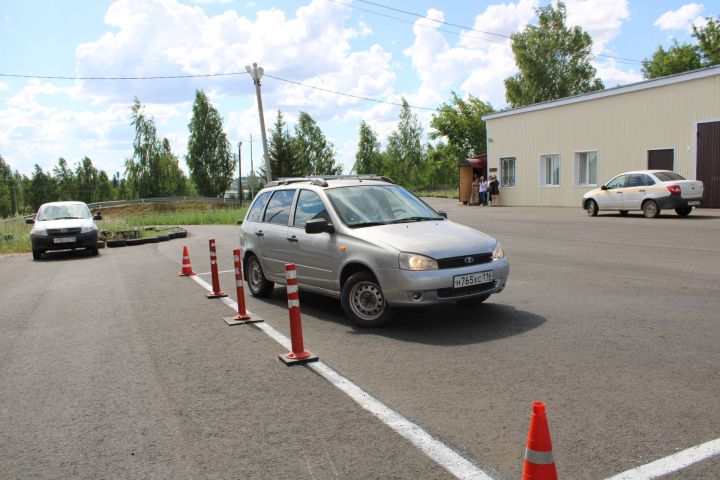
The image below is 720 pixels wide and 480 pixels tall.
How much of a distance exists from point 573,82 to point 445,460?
5560 cm

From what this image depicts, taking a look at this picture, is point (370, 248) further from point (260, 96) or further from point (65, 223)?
point (260, 96)

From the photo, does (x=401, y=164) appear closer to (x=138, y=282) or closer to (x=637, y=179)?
(x=637, y=179)

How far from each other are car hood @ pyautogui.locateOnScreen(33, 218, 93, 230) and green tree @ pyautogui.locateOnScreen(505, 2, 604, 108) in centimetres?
4418

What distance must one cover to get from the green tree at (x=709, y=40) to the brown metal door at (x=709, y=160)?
30.6 meters

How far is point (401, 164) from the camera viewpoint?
75688 mm

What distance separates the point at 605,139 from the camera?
2788cm

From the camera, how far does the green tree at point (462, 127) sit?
5444 cm

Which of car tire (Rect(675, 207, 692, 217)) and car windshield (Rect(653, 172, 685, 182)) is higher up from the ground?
car windshield (Rect(653, 172, 685, 182))

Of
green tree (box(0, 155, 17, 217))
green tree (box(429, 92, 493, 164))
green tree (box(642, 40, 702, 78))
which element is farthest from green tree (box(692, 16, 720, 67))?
green tree (box(0, 155, 17, 217))

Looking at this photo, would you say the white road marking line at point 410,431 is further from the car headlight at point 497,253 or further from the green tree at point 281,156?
the green tree at point 281,156

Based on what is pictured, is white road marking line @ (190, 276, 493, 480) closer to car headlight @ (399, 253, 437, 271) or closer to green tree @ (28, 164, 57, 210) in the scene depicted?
car headlight @ (399, 253, 437, 271)

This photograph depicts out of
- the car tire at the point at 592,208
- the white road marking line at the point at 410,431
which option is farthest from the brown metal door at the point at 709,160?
the white road marking line at the point at 410,431

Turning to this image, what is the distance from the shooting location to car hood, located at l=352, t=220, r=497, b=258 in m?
6.48

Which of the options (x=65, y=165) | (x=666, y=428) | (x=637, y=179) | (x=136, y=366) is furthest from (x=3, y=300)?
(x=65, y=165)
